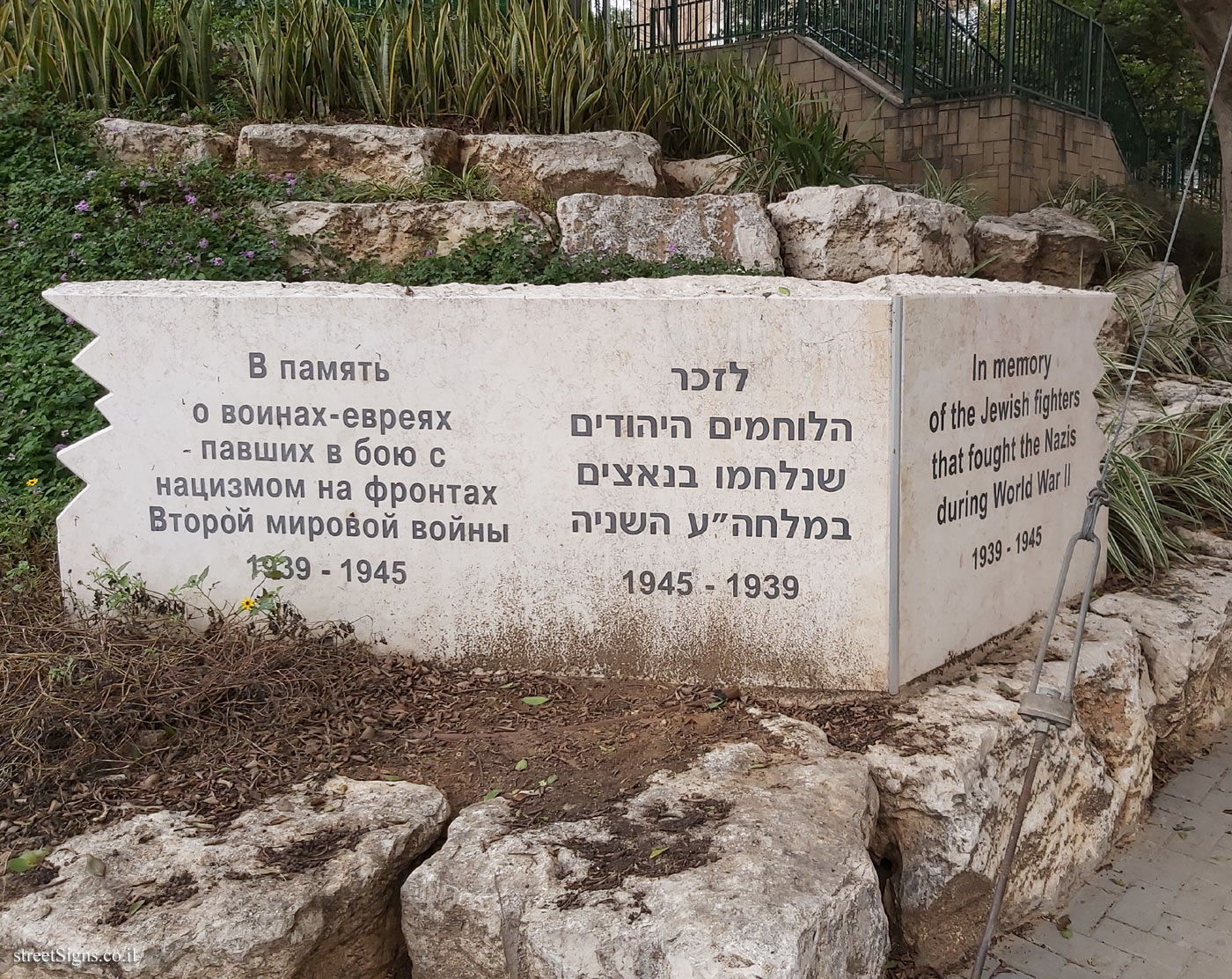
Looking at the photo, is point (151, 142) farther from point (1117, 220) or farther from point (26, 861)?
point (1117, 220)

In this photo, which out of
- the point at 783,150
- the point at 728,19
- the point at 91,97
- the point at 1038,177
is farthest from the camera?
the point at 728,19

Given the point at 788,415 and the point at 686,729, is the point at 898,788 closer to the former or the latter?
the point at 686,729

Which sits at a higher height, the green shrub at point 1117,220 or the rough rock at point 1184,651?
the green shrub at point 1117,220

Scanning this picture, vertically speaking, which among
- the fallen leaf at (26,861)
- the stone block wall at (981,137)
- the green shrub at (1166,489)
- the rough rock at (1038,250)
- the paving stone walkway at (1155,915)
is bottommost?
the paving stone walkway at (1155,915)

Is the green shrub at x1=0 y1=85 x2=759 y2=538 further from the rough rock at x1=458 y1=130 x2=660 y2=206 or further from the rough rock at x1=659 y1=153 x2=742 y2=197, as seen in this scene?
the rough rock at x1=659 y1=153 x2=742 y2=197

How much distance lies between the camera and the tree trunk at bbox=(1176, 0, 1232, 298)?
24.0 feet

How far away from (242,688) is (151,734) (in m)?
0.30

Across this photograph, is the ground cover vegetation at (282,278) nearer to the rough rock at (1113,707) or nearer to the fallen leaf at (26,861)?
the fallen leaf at (26,861)

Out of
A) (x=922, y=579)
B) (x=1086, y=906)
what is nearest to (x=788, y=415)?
(x=922, y=579)

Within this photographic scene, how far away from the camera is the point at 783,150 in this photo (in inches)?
293

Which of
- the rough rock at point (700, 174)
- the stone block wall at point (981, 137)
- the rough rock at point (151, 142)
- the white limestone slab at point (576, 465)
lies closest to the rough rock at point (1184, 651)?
the white limestone slab at point (576, 465)

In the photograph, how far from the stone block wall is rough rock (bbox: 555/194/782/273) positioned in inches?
137

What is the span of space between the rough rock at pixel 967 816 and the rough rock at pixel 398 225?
402 cm

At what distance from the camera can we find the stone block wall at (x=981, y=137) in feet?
32.3
